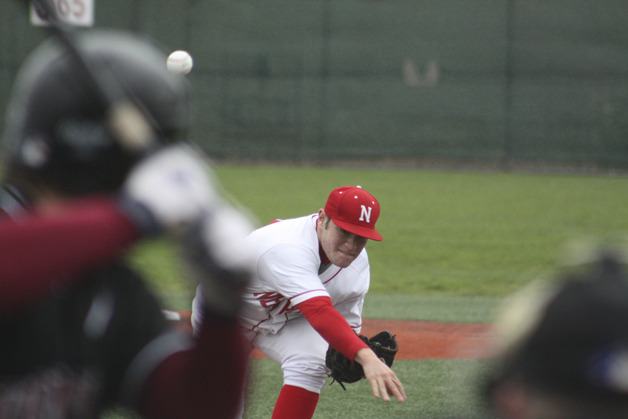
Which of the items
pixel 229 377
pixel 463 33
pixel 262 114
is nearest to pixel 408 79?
pixel 463 33

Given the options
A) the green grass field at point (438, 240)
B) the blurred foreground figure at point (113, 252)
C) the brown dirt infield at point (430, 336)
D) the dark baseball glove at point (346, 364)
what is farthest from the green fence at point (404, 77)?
the blurred foreground figure at point (113, 252)

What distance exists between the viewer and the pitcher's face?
4730 millimetres

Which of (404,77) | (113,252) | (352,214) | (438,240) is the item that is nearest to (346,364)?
(352,214)

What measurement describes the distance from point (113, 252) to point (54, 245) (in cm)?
9

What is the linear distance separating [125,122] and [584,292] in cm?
76

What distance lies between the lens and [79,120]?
1.80m

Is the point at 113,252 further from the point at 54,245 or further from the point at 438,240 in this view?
the point at 438,240

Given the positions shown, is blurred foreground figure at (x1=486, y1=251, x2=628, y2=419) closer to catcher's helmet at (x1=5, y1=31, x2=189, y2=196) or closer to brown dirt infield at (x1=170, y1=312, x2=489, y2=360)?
catcher's helmet at (x1=5, y1=31, x2=189, y2=196)

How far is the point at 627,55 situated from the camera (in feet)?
69.1

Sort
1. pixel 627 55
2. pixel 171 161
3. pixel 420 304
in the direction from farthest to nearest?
pixel 627 55 → pixel 420 304 → pixel 171 161

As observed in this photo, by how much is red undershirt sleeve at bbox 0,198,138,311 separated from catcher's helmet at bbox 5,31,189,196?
25 centimetres

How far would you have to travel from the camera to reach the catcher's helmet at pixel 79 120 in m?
1.79

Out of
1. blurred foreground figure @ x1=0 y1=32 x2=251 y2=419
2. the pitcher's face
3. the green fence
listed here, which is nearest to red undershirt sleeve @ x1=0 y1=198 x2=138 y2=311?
blurred foreground figure @ x1=0 y1=32 x2=251 y2=419

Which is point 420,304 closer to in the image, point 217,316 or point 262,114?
point 217,316
